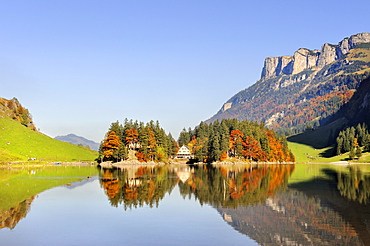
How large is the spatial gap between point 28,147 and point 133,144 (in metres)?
46.9

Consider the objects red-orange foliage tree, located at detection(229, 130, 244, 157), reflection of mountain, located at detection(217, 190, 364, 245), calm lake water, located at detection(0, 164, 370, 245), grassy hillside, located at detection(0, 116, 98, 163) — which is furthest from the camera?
red-orange foliage tree, located at detection(229, 130, 244, 157)

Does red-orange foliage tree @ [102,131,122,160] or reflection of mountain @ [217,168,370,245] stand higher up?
red-orange foliage tree @ [102,131,122,160]

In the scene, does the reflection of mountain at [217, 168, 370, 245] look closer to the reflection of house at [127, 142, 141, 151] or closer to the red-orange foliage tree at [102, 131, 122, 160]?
the red-orange foliage tree at [102, 131, 122, 160]

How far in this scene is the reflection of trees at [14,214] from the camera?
37094mm

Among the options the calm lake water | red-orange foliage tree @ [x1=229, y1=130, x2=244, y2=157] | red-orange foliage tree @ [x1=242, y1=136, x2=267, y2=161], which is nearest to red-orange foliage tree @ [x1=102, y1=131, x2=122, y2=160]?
red-orange foliage tree @ [x1=229, y1=130, x2=244, y2=157]

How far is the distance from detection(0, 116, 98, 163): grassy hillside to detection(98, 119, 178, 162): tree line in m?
16.8

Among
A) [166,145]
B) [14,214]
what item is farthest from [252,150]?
[14,214]

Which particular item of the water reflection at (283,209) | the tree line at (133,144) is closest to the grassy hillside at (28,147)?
the tree line at (133,144)

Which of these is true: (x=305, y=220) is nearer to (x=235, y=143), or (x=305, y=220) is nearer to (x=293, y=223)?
(x=293, y=223)

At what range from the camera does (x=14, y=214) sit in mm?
42156

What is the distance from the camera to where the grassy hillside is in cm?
15038

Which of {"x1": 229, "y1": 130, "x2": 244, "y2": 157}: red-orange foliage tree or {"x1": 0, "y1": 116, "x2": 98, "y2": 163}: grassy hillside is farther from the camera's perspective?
{"x1": 229, "y1": 130, "x2": 244, "y2": 157}: red-orange foliage tree

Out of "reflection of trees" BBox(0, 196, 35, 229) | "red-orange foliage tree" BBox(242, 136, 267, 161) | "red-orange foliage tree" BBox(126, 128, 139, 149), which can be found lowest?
"reflection of trees" BBox(0, 196, 35, 229)

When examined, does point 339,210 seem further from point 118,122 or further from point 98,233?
point 118,122
